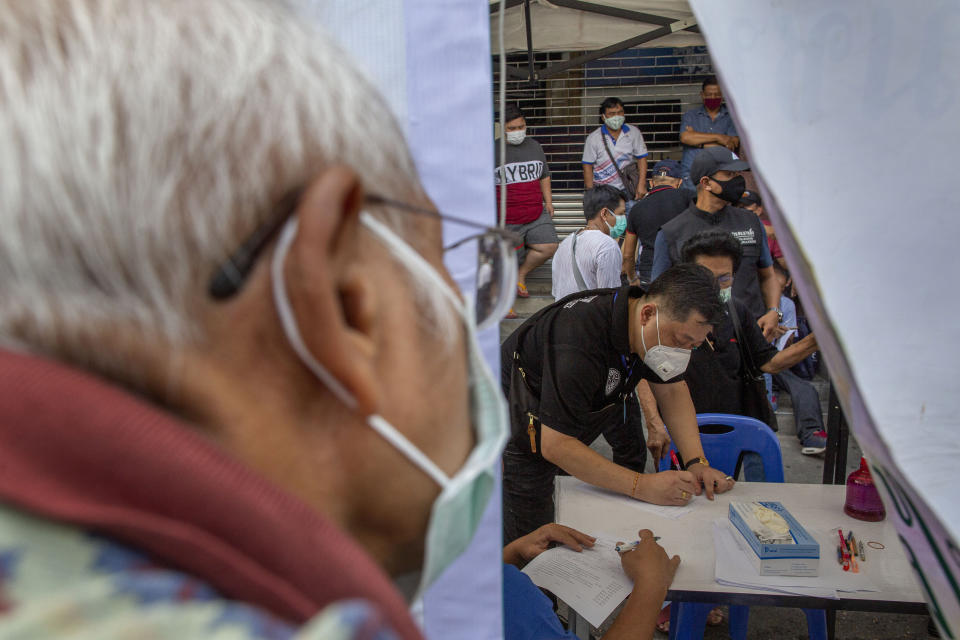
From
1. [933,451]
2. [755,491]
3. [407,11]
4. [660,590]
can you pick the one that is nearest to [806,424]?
[755,491]

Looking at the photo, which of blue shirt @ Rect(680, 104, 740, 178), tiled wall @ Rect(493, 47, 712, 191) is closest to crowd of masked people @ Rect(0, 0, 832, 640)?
blue shirt @ Rect(680, 104, 740, 178)

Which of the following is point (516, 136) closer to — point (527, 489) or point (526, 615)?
point (527, 489)

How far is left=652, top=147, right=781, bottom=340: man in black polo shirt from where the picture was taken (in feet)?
12.9

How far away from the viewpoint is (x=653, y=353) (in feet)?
8.27

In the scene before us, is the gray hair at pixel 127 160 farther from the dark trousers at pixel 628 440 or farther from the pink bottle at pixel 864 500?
the dark trousers at pixel 628 440

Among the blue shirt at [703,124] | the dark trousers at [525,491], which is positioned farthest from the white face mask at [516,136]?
the dark trousers at [525,491]

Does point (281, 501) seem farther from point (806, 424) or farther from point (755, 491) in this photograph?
point (806, 424)

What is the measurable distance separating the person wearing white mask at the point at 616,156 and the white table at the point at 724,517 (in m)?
4.82

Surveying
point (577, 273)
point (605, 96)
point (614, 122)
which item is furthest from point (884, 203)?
point (605, 96)

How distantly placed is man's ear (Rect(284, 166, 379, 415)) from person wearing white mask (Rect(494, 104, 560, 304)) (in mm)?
5118

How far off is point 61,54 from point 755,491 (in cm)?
253

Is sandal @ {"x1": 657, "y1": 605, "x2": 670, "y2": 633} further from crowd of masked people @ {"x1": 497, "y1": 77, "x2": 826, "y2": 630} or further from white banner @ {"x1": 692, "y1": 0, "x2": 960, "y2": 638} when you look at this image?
white banner @ {"x1": 692, "y1": 0, "x2": 960, "y2": 638}

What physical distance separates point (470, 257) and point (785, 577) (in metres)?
1.44

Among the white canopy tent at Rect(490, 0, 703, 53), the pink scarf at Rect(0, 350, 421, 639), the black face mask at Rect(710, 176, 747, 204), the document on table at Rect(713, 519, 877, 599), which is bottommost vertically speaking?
the document on table at Rect(713, 519, 877, 599)
